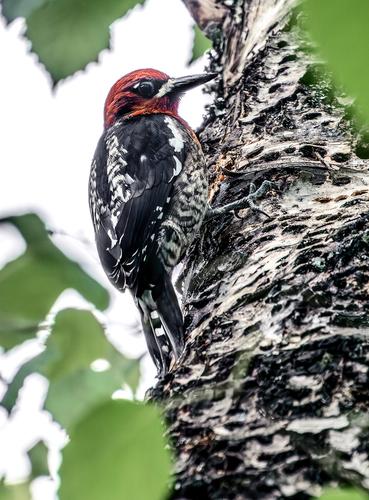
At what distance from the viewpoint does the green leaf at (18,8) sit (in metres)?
1.04

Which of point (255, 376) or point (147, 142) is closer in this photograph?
point (255, 376)

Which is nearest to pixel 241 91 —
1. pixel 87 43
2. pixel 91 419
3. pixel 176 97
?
pixel 176 97

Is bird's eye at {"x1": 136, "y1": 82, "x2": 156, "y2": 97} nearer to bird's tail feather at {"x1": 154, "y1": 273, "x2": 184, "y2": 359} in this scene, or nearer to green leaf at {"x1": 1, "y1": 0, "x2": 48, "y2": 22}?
bird's tail feather at {"x1": 154, "y1": 273, "x2": 184, "y2": 359}

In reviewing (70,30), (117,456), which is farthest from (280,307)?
(117,456)

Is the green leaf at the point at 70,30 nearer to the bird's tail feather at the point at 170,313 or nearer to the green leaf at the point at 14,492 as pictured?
the green leaf at the point at 14,492

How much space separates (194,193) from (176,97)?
1.01 m

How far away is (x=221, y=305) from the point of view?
1632 millimetres

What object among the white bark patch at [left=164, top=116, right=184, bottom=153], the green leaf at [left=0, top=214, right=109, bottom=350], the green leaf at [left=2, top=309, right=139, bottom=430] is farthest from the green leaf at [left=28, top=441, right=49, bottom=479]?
the white bark patch at [left=164, top=116, right=184, bottom=153]

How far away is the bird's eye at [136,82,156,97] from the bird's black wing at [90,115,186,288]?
1.02ft

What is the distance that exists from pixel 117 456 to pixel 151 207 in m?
2.45

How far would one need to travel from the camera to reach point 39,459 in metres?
1.47

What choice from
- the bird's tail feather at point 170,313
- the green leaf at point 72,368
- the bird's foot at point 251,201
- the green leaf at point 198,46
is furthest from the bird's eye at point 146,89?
the green leaf at point 72,368

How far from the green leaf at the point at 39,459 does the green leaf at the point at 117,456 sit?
0.91 metres

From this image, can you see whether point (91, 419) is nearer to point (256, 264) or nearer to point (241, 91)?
point (256, 264)
